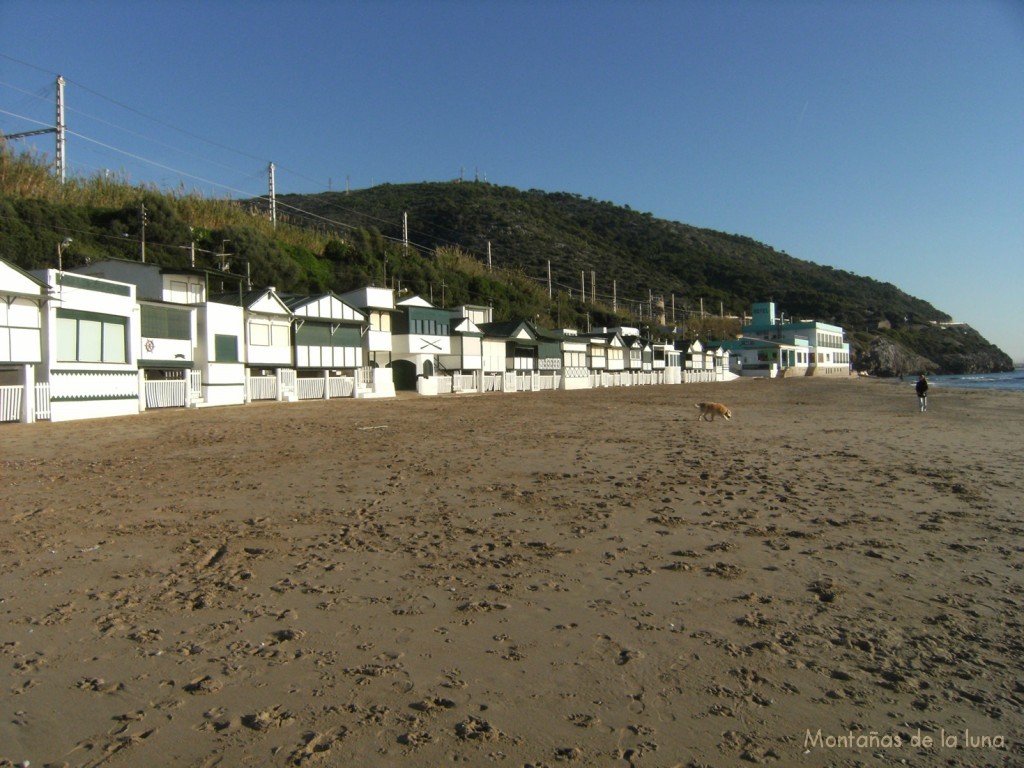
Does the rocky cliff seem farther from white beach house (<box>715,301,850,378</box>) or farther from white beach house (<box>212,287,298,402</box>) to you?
white beach house (<box>212,287,298,402</box>)

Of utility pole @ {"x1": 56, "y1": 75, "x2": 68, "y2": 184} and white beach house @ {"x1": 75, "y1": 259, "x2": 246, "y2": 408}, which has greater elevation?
utility pole @ {"x1": 56, "y1": 75, "x2": 68, "y2": 184}

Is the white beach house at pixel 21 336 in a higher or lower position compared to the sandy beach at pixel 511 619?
higher

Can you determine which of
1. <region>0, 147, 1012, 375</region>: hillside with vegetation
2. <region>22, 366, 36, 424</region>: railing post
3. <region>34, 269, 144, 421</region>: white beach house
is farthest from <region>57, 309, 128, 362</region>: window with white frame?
<region>0, 147, 1012, 375</region>: hillside with vegetation

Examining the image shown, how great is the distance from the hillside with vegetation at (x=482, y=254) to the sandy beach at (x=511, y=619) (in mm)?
37809

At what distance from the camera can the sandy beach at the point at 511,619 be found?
3.35m

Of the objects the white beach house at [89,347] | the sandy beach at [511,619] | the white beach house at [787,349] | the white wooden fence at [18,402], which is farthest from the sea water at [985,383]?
the white wooden fence at [18,402]

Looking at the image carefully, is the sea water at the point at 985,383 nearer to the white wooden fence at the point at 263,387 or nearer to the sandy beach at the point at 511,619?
the white wooden fence at the point at 263,387

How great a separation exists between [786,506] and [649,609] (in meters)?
4.39

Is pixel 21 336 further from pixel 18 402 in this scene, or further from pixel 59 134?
pixel 59 134

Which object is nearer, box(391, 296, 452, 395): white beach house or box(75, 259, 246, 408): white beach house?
box(75, 259, 246, 408): white beach house

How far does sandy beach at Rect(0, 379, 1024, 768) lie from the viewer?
3354 mm

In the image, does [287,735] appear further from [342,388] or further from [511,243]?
[511,243]

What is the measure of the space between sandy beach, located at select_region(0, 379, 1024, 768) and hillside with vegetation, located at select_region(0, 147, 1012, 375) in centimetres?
3781

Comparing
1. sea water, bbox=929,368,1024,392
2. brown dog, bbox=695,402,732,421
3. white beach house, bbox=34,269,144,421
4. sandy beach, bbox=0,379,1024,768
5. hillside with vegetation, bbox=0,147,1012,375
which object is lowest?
sandy beach, bbox=0,379,1024,768
